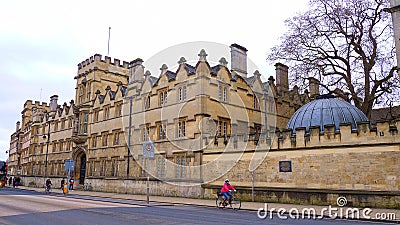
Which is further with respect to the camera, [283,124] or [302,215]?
[283,124]

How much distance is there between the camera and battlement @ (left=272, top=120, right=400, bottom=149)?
17.1 m

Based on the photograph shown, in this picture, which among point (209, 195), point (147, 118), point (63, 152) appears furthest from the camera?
point (63, 152)

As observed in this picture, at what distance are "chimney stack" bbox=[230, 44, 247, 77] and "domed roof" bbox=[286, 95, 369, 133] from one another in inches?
349

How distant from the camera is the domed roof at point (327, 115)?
71.5ft

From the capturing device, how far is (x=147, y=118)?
1219 inches

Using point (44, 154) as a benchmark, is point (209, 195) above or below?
below

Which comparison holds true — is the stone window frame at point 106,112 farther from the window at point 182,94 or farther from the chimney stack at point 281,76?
the chimney stack at point 281,76

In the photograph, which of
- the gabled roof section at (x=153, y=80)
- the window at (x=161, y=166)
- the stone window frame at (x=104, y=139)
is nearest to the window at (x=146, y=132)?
the window at (x=161, y=166)

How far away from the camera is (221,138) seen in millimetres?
23750

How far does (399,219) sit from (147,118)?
22182 mm

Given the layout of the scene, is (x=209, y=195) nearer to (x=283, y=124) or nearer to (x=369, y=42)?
(x=283, y=124)

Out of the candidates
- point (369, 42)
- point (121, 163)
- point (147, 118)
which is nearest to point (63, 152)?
point (121, 163)

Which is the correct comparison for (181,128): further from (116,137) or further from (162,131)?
(116,137)

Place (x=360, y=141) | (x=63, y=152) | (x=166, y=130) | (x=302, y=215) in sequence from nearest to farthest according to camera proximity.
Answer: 1. (x=302, y=215)
2. (x=360, y=141)
3. (x=166, y=130)
4. (x=63, y=152)
